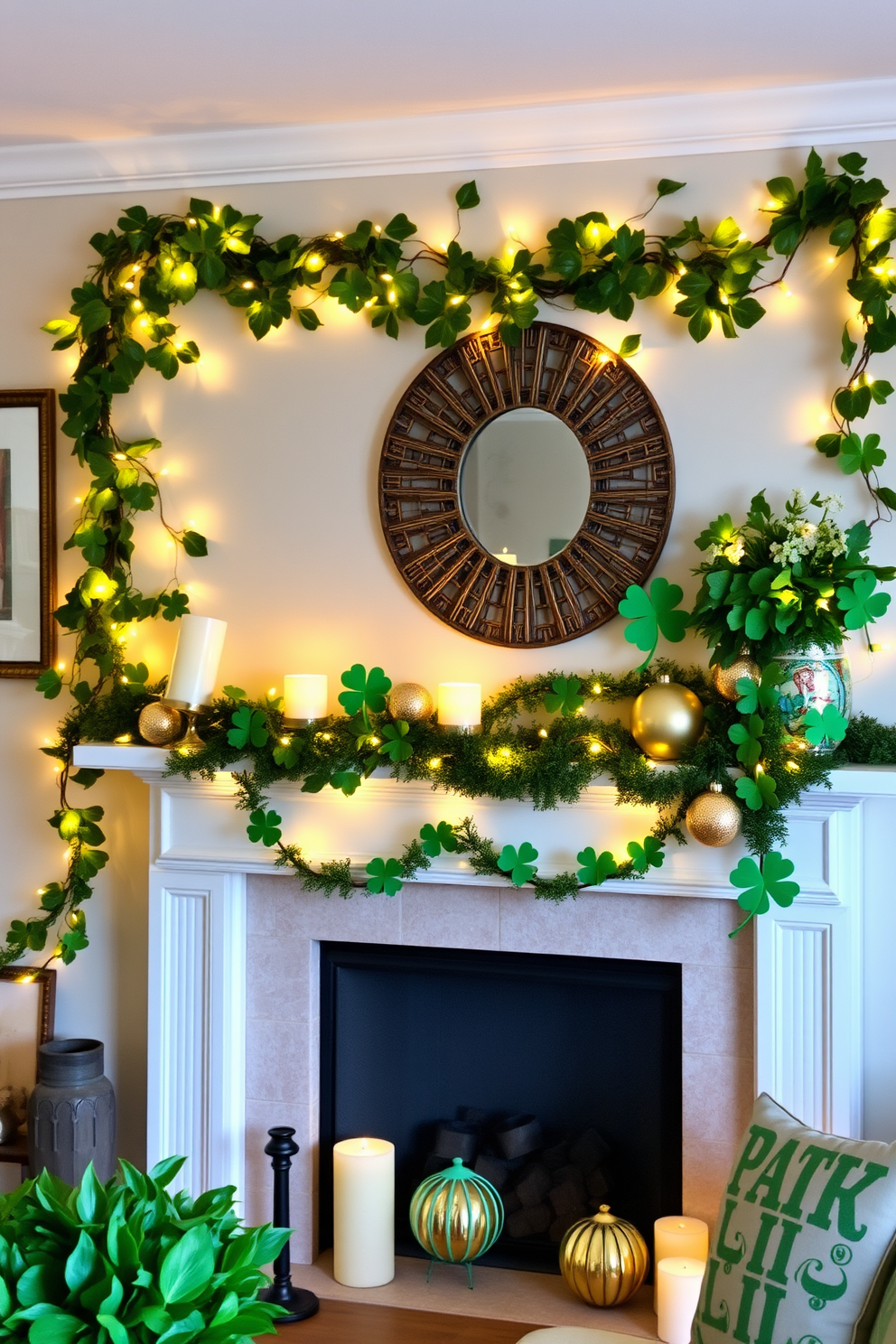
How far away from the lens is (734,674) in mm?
2459

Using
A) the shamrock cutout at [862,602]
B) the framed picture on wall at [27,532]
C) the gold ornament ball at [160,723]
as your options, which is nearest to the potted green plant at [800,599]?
the shamrock cutout at [862,602]

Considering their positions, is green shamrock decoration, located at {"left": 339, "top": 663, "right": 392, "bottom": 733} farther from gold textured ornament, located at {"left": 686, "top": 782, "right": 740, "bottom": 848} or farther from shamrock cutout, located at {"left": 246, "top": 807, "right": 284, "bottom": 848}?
gold textured ornament, located at {"left": 686, "top": 782, "right": 740, "bottom": 848}

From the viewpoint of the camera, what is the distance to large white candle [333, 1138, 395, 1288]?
8.92 ft

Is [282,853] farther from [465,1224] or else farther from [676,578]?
[676,578]

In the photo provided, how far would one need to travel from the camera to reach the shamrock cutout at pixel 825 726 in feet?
7.77

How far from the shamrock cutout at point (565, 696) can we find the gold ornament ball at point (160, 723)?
2.75 feet

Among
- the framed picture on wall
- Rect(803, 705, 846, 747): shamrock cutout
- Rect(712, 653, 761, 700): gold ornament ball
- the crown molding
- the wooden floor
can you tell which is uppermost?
the crown molding

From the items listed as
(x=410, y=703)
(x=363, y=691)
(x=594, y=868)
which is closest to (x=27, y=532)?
(x=363, y=691)

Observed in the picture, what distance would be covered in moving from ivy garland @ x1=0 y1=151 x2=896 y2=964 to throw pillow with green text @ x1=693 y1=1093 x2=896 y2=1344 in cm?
59

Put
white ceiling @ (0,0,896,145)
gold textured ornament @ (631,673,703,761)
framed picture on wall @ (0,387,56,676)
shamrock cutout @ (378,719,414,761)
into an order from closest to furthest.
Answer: white ceiling @ (0,0,896,145)
gold textured ornament @ (631,673,703,761)
shamrock cutout @ (378,719,414,761)
framed picture on wall @ (0,387,56,676)

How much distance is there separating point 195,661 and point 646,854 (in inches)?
41.8

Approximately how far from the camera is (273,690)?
114 inches

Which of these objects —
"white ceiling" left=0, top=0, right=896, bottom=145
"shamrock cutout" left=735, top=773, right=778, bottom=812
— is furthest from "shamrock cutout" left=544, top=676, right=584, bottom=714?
"white ceiling" left=0, top=0, right=896, bottom=145

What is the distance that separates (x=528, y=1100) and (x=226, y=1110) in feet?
2.28
